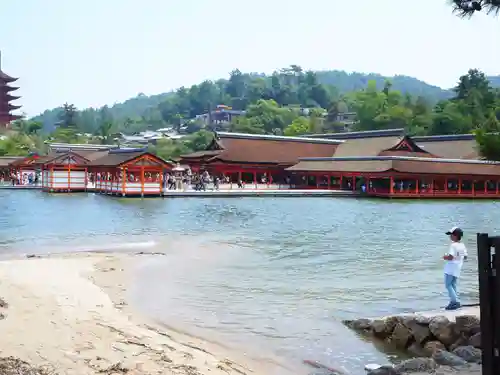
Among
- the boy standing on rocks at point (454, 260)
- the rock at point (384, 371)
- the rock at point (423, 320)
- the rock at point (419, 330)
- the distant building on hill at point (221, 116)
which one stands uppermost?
the distant building on hill at point (221, 116)

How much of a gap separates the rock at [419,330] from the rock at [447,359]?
2.40ft

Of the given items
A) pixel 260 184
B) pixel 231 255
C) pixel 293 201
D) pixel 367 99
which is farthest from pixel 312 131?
pixel 231 255

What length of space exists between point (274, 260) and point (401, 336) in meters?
7.25

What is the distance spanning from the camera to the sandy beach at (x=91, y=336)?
665 centimetres

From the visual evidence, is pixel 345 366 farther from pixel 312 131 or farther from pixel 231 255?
pixel 312 131

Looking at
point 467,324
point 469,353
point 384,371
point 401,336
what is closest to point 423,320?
point 401,336

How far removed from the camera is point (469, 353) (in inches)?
276

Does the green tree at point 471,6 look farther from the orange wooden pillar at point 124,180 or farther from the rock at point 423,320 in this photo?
the orange wooden pillar at point 124,180

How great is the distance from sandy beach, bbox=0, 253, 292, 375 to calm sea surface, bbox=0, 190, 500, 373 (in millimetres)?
541

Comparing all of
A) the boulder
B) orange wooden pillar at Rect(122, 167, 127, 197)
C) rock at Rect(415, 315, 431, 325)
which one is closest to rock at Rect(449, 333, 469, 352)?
rock at Rect(415, 315, 431, 325)

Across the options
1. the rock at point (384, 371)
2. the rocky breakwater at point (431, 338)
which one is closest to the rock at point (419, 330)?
the rocky breakwater at point (431, 338)

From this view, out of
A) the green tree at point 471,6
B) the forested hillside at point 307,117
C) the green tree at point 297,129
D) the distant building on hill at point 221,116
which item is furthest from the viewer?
the distant building on hill at point 221,116

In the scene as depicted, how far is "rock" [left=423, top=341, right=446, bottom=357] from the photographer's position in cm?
744

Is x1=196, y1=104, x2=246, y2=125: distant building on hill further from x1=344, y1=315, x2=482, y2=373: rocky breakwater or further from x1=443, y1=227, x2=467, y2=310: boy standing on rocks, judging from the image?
x1=344, y1=315, x2=482, y2=373: rocky breakwater
